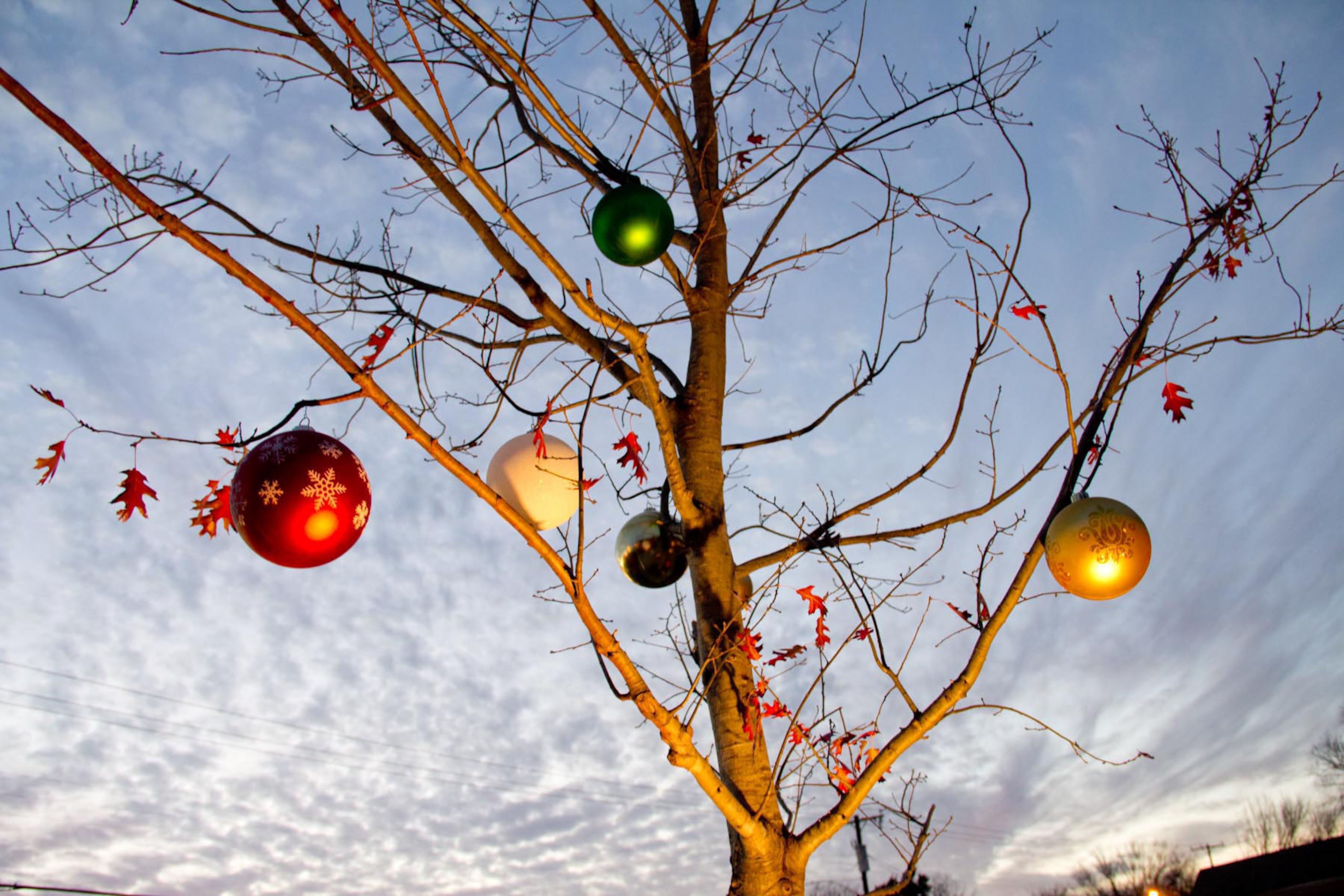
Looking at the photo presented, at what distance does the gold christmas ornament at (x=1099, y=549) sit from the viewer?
2.80m

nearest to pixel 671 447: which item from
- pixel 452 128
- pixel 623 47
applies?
pixel 452 128

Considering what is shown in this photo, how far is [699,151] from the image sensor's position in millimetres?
4129

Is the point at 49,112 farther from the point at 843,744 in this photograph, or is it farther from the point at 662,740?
the point at 843,744

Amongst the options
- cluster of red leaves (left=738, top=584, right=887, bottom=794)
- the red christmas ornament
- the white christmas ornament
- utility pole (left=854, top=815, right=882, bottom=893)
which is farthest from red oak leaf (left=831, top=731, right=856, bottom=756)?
utility pole (left=854, top=815, right=882, bottom=893)

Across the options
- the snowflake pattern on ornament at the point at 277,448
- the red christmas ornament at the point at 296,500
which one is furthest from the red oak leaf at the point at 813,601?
the snowflake pattern on ornament at the point at 277,448

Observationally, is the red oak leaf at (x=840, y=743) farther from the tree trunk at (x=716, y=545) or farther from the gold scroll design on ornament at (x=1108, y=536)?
the gold scroll design on ornament at (x=1108, y=536)

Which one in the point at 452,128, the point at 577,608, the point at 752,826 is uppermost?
the point at 452,128

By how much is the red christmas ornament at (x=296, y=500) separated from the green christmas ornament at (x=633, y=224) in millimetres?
1233

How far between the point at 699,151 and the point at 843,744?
9.37ft

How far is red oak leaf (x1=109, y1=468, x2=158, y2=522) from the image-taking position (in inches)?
103

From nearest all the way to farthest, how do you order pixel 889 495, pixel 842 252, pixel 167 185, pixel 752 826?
pixel 752 826, pixel 167 185, pixel 889 495, pixel 842 252

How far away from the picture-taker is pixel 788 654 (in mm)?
3463

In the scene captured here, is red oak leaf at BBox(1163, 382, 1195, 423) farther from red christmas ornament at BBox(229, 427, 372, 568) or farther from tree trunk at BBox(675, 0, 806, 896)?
red christmas ornament at BBox(229, 427, 372, 568)

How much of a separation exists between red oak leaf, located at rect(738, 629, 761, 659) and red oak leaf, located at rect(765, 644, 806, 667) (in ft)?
0.56
